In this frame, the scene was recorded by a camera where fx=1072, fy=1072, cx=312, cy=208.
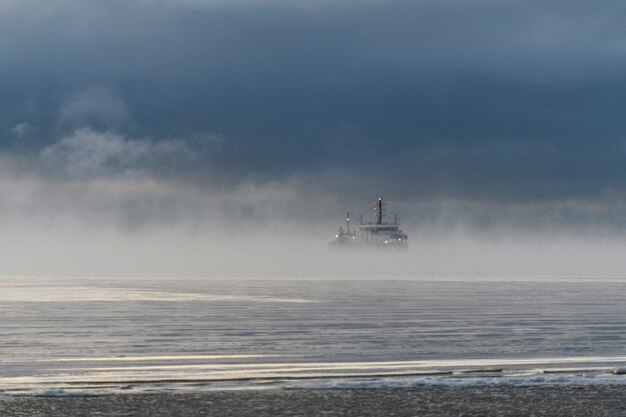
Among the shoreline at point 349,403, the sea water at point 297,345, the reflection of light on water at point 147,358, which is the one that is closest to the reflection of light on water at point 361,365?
the sea water at point 297,345

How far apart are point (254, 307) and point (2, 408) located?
36.4 metres

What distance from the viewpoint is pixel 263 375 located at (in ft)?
82.7

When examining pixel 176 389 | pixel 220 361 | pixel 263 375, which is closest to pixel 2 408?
pixel 176 389

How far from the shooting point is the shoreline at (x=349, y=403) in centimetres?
1942

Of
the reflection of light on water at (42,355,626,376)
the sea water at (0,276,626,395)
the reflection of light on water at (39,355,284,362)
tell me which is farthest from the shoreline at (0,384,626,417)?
the reflection of light on water at (39,355,284,362)

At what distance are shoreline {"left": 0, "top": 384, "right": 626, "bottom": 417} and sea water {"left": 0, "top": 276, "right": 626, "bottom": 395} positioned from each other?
1.16 metres

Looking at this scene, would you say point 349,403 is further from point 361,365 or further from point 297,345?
point 297,345

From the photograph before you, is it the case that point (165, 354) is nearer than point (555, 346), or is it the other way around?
point (165, 354)

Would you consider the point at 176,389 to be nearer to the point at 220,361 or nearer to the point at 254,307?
the point at 220,361

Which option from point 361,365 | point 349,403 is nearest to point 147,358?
point 361,365

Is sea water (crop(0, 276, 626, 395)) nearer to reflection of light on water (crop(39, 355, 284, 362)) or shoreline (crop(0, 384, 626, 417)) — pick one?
reflection of light on water (crop(39, 355, 284, 362))

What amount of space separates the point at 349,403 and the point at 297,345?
1269 centimetres

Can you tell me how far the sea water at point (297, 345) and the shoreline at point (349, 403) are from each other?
1159 mm

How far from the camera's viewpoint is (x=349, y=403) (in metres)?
20.6
